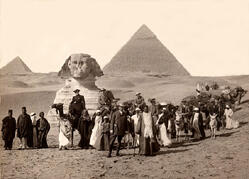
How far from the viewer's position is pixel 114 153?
10.8 m

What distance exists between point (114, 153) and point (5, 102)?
75.3ft

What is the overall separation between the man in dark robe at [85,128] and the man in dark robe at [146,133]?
6.13ft

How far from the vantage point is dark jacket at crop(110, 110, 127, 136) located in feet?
33.1

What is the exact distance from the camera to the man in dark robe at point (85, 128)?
463 inches

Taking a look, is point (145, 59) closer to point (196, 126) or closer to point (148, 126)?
point (196, 126)

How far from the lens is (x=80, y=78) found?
676 inches

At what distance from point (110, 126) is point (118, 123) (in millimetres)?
322

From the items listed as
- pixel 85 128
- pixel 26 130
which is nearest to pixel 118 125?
pixel 85 128

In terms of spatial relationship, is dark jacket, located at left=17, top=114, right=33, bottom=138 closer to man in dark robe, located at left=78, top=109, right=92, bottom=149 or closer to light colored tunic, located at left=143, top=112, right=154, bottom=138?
man in dark robe, located at left=78, top=109, right=92, bottom=149

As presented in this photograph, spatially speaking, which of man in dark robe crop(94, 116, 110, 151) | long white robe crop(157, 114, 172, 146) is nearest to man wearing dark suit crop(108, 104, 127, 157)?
man in dark robe crop(94, 116, 110, 151)

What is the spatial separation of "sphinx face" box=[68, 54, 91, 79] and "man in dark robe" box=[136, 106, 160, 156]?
6.99 m

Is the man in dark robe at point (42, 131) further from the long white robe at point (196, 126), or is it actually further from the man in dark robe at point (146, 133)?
the long white robe at point (196, 126)

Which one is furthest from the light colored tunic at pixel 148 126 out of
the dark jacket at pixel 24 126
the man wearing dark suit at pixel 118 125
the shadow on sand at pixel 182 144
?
the dark jacket at pixel 24 126

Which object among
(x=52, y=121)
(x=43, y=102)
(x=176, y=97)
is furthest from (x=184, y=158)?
(x=43, y=102)
